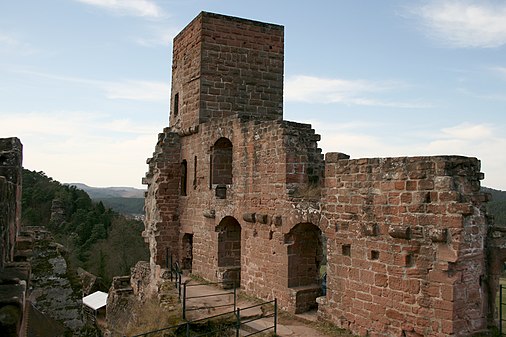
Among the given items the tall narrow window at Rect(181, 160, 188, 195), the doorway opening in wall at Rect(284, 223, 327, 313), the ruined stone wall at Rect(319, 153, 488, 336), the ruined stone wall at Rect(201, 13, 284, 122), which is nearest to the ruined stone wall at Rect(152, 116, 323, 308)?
the doorway opening in wall at Rect(284, 223, 327, 313)

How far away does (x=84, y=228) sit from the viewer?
1551 inches

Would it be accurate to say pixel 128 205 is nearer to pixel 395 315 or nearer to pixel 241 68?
pixel 241 68

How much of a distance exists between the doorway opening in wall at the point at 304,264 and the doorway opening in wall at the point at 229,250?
9.09 feet

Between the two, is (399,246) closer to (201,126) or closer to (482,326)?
(482,326)

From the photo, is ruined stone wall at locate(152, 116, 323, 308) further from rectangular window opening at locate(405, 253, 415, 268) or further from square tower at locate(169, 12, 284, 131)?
rectangular window opening at locate(405, 253, 415, 268)

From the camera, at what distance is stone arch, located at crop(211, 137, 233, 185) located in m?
13.4

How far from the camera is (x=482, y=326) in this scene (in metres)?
7.26

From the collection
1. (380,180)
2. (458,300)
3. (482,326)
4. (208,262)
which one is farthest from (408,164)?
(208,262)

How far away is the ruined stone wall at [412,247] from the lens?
22.7 feet

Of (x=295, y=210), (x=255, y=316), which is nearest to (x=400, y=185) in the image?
(x=295, y=210)

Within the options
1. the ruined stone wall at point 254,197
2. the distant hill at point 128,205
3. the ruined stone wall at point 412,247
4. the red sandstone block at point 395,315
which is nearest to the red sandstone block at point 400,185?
the ruined stone wall at point 412,247

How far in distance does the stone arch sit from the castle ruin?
0.10 ft

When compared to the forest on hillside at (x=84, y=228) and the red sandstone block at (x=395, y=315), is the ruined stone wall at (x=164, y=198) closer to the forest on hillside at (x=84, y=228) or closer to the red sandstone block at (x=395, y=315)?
the red sandstone block at (x=395, y=315)

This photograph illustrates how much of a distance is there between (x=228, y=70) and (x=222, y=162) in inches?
122
